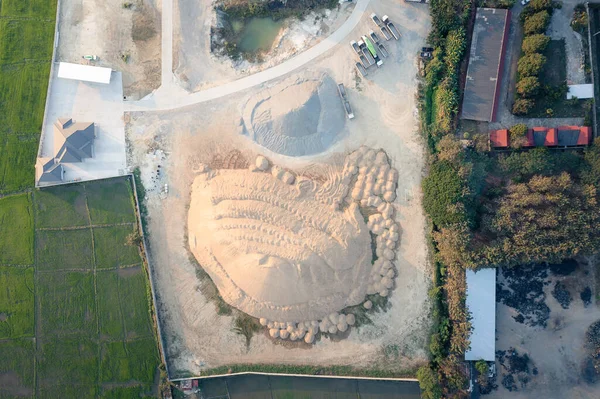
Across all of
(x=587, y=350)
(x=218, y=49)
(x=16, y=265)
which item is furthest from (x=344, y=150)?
(x=16, y=265)

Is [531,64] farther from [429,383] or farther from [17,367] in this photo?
[17,367]

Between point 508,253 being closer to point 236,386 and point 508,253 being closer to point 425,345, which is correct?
point 425,345

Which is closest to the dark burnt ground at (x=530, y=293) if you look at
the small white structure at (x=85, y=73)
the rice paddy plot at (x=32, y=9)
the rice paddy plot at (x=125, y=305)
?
the rice paddy plot at (x=125, y=305)

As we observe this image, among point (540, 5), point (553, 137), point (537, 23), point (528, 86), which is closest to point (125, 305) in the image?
point (528, 86)

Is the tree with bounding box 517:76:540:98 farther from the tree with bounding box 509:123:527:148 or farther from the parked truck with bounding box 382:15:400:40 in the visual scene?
the parked truck with bounding box 382:15:400:40

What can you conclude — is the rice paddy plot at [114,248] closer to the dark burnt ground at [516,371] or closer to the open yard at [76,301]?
the open yard at [76,301]

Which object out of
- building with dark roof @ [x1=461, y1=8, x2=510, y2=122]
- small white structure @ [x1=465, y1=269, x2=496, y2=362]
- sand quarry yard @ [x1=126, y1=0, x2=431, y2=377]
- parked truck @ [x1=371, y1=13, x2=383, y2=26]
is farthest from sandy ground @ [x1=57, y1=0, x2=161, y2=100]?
small white structure @ [x1=465, y1=269, x2=496, y2=362]
